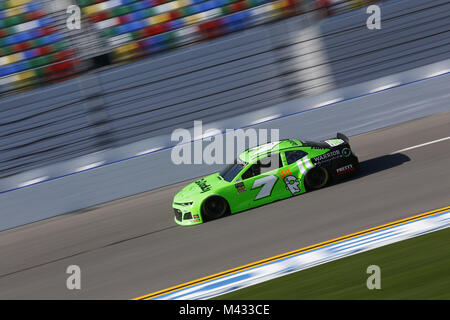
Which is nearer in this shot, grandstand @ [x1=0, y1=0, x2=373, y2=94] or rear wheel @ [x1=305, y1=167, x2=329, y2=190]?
rear wheel @ [x1=305, y1=167, x2=329, y2=190]

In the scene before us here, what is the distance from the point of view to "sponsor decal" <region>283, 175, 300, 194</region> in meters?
10.9

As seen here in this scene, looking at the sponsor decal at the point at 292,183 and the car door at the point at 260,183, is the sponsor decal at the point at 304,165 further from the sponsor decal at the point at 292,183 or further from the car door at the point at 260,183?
the car door at the point at 260,183

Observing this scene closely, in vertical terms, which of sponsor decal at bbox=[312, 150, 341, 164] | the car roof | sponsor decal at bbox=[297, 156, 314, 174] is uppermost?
the car roof

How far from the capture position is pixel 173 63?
1493 centimetres

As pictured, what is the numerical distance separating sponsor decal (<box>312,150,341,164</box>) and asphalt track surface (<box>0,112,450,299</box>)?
568mm

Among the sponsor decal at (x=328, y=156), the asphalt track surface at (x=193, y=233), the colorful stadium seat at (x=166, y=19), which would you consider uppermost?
the colorful stadium seat at (x=166, y=19)

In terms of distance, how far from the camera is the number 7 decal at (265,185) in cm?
1080

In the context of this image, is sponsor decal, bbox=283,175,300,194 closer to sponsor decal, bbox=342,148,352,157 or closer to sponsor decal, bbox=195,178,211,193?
sponsor decal, bbox=342,148,352,157

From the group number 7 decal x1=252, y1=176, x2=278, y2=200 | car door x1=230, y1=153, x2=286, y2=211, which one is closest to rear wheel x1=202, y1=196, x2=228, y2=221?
car door x1=230, y1=153, x2=286, y2=211

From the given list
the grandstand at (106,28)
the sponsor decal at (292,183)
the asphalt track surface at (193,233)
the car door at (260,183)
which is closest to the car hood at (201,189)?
the car door at (260,183)

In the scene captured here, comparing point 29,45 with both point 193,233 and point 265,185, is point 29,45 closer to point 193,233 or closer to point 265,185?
point 193,233

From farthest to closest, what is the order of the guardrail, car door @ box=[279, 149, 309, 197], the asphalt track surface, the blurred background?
1. the blurred background
2. the guardrail
3. car door @ box=[279, 149, 309, 197]
4. the asphalt track surface

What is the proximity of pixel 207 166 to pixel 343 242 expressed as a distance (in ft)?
18.8
